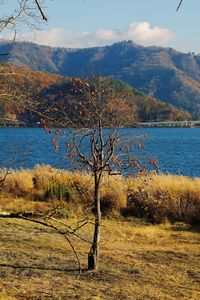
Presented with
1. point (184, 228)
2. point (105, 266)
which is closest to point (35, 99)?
point (105, 266)

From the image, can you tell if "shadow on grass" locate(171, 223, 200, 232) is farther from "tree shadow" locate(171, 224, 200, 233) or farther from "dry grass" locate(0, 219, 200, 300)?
"dry grass" locate(0, 219, 200, 300)

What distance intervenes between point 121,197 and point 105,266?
7017mm

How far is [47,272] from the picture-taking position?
856 cm

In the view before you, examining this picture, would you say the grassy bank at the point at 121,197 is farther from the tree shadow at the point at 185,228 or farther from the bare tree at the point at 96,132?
the bare tree at the point at 96,132

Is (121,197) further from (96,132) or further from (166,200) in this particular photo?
(96,132)

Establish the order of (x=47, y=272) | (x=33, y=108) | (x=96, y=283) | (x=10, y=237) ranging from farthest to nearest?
(x=10, y=237) → (x=47, y=272) → (x=96, y=283) → (x=33, y=108)

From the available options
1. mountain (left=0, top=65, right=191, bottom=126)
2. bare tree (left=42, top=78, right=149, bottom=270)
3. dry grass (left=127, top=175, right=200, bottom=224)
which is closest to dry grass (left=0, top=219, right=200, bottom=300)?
bare tree (left=42, top=78, right=149, bottom=270)

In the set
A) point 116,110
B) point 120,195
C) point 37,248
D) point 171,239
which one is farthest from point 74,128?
point 120,195

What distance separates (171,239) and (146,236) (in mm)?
612

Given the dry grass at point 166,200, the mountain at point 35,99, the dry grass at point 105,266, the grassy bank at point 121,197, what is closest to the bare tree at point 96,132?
the mountain at point 35,99

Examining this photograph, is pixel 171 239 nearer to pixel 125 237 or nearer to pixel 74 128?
pixel 125 237

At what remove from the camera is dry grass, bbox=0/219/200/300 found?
7.60 m

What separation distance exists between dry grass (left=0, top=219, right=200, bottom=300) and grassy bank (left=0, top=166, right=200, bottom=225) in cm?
193

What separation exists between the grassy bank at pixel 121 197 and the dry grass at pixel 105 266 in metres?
1.93
